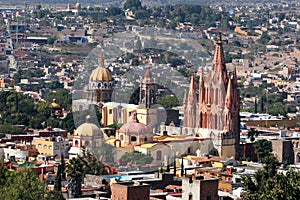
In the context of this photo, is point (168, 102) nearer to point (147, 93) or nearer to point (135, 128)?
point (147, 93)

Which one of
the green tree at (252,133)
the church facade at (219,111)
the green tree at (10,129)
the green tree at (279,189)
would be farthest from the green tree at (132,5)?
the green tree at (279,189)

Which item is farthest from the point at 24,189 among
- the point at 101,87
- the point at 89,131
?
the point at 101,87

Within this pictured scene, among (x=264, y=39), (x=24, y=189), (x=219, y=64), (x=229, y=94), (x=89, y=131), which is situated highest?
(x=264, y=39)

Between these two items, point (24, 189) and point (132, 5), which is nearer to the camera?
point (24, 189)

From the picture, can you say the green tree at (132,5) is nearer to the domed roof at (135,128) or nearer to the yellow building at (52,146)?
the yellow building at (52,146)

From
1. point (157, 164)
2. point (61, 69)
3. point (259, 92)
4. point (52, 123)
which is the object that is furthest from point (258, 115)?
point (61, 69)

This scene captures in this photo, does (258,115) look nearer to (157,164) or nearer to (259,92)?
(157,164)
